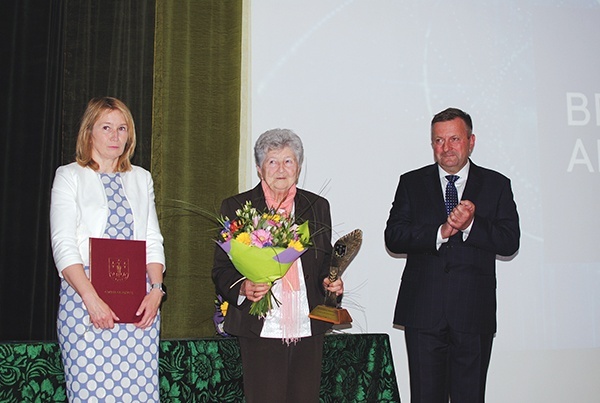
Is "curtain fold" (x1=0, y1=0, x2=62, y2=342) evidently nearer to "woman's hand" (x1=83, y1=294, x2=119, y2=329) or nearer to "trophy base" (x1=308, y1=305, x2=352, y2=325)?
"woman's hand" (x1=83, y1=294, x2=119, y2=329)

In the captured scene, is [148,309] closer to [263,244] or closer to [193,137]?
[263,244]

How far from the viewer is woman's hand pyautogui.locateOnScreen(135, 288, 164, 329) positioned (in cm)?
264

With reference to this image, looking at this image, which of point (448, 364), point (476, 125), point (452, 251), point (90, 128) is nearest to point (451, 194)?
point (452, 251)

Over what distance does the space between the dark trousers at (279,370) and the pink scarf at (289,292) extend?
5 centimetres

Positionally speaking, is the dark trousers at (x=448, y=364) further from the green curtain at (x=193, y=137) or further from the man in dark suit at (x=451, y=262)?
the green curtain at (x=193, y=137)

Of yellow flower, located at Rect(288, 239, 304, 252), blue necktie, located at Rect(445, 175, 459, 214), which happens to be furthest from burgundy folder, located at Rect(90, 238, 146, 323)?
blue necktie, located at Rect(445, 175, 459, 214)

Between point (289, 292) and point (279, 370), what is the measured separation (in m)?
0.29

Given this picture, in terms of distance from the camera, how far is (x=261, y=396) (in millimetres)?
2650

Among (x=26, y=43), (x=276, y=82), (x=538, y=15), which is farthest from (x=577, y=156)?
(x=26, y=43)

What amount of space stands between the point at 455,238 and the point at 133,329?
1.43 meters

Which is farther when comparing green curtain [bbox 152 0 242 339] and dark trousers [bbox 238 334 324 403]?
green curtain [bbox 152 0 242 339]

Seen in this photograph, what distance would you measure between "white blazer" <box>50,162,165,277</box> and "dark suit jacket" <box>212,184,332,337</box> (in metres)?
0.26

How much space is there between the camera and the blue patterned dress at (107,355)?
252 cm

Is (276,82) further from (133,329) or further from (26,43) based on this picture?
(133,329)
